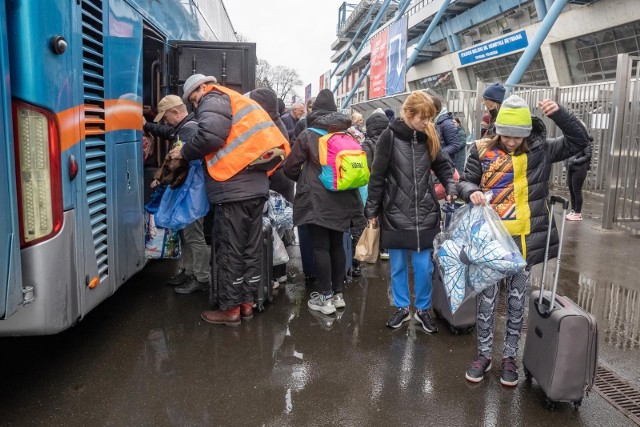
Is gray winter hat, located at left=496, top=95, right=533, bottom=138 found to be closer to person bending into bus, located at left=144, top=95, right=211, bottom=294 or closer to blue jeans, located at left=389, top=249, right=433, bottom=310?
blue jeans, located at left=389, top=249, right=433, bottom=310

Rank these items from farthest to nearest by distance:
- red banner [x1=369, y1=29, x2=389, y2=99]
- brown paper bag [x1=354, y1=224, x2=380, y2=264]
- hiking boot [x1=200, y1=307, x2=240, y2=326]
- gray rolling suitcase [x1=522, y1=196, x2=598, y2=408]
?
red banner [x1=369, y1=29, x2=389, y2=99], brown paper bag [x1=354, y1=224, x2=380, y2=264], hiking boot [x1=200, y1=307, x2=240, y2=326], gray rolling suitcase [x1=522, y1=196, x2=598, y2=408]

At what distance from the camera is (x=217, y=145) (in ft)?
13.3

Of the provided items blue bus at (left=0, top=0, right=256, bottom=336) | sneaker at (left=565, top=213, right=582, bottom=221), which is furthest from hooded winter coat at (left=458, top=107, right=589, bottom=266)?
sneaker at (left=565, top=213, right=582, bottom=221)

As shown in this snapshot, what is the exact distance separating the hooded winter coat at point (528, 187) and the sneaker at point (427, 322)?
3.56ft

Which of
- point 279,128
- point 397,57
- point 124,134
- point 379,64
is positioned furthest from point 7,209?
point 379,64

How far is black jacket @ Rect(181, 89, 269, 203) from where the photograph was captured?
4031mm

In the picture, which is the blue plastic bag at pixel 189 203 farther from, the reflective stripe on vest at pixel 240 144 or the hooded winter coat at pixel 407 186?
the hooded winter coat at pixel 407 186

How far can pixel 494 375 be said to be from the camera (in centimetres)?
363

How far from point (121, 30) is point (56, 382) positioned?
7.78 feet

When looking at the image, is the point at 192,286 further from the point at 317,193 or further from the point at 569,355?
the point at 569,355

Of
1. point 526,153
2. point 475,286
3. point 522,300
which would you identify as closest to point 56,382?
point 475,286

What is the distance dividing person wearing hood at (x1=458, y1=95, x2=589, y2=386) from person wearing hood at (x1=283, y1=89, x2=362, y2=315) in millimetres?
1248

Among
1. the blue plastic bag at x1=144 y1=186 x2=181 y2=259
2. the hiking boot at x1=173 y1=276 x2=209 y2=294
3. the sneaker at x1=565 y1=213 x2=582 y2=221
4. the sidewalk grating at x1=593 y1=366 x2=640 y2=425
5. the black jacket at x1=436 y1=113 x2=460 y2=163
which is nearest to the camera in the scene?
the sidewalk grating at x1=593 y1=366 x2=640 y2=425

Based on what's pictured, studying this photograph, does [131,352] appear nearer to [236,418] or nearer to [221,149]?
[236,418]
